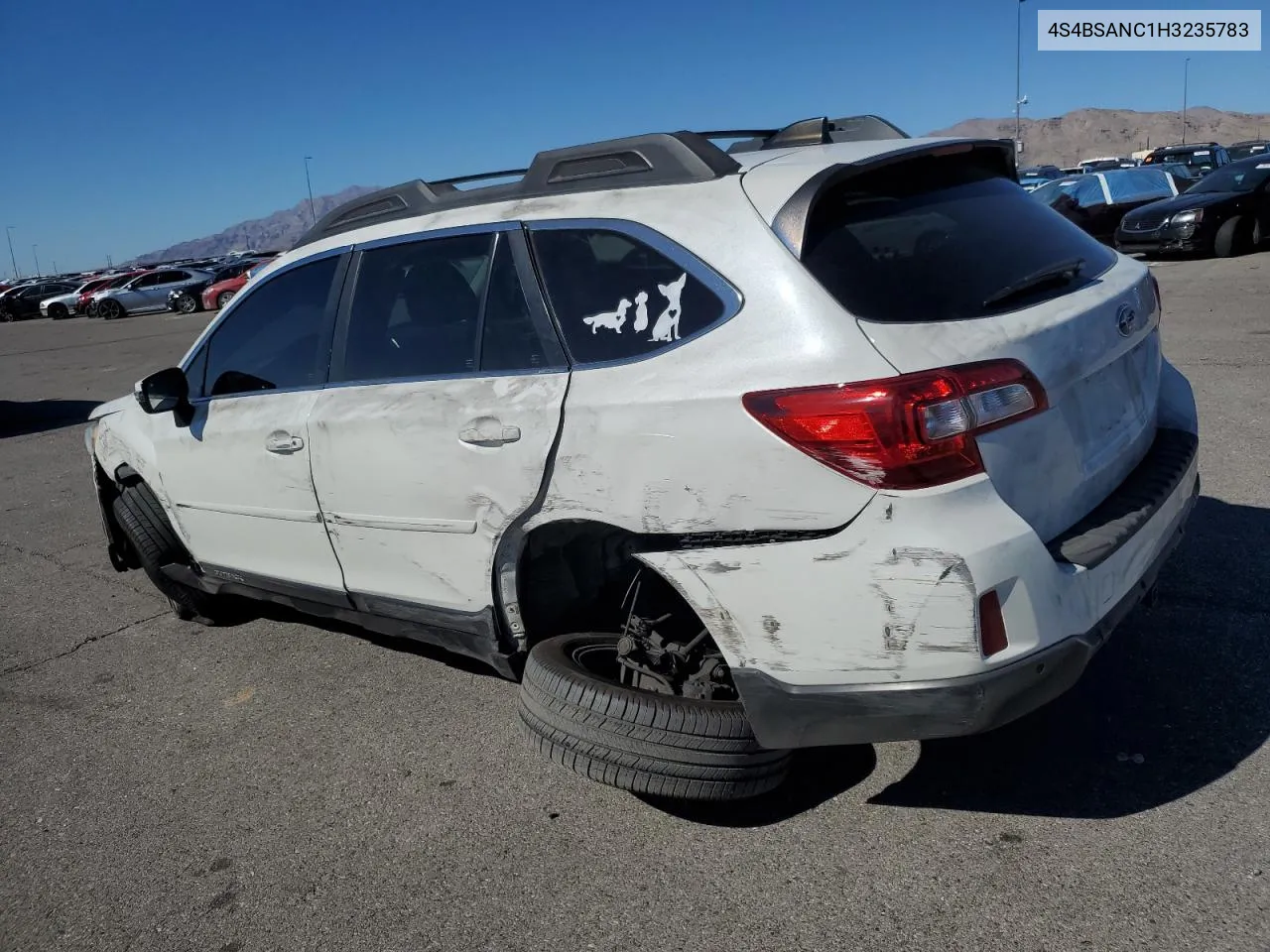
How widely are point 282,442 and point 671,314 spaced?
1744mm

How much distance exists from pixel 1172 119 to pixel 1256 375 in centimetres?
20676

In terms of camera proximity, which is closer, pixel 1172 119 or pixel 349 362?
pixel 349 362

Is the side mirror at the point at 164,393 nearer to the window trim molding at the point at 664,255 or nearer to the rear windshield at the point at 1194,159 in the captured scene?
the window trim molding at the point at 664,255

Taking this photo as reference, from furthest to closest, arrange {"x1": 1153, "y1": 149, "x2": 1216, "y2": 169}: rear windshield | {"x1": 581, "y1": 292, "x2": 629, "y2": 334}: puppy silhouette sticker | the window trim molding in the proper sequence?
{"x1": 1153, "y1": 149, "x2": 1216, "y2": 169}: rear windshield < {"x1": 581, "y1": 292, "x2": 629, "y2": 334}: puppy silhouette sticker < the window trim molding

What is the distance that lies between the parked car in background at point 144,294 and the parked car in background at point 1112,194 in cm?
3101

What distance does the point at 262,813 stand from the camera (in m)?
3.33

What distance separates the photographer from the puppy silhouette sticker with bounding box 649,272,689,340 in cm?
279

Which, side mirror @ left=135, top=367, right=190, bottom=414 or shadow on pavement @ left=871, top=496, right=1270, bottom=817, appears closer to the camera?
shadow on pavement @ left=871, top=496, right=1270, bottom=817

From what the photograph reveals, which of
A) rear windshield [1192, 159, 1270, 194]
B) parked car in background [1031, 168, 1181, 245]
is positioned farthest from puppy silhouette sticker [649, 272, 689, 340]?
parked car in background [1031, 168, 1181, 245]

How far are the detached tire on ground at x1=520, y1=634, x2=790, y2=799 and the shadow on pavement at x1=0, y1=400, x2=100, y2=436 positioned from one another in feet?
36.7

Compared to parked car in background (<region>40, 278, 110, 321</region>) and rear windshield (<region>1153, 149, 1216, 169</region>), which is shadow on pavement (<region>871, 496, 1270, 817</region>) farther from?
parked car in background (<region>40, 278, 110, 321</region>)

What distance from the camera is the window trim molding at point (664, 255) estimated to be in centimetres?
270

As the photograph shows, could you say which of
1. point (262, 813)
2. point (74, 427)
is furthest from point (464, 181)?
point (74, 427)

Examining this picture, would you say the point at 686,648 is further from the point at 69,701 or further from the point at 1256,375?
the point at 1256,375
